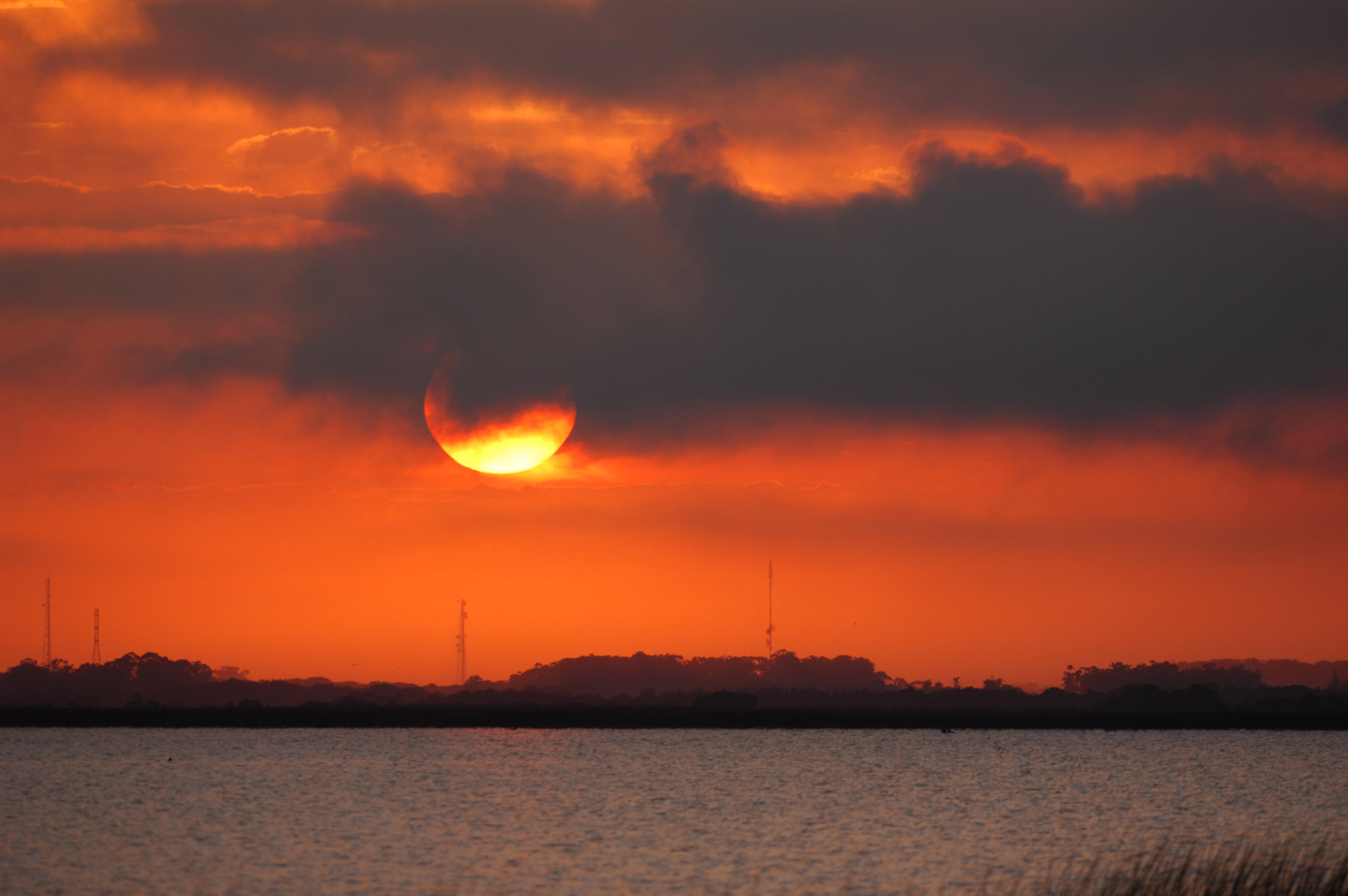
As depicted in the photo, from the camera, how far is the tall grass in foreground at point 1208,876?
142ft

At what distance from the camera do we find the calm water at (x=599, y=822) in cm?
6116

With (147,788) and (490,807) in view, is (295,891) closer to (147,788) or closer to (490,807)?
(490,807)

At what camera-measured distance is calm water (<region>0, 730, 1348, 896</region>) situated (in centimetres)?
6116

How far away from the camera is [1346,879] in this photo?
144 feet

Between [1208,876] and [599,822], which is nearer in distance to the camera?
[1208,876]

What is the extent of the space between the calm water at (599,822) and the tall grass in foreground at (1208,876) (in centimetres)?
382

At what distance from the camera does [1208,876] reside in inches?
1797

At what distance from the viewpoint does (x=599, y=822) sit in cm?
8844

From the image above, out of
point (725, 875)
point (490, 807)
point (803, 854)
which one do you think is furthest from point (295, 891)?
point (490, 807)

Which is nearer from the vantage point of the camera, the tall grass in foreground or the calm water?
the tall grass in foreground

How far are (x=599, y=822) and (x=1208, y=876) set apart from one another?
48821mm

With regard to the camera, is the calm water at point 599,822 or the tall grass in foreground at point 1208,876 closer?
the tall grass in foreground at point 1208,876

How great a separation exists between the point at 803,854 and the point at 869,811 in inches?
1148

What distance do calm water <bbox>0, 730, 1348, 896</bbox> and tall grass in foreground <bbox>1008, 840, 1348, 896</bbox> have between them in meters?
3.82
